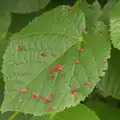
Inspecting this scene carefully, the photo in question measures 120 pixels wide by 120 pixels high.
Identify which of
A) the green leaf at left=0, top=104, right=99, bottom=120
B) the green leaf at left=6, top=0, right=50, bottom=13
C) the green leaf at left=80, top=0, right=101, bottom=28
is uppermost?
the green leaf at left=80, top=0, right=101, bottom=28

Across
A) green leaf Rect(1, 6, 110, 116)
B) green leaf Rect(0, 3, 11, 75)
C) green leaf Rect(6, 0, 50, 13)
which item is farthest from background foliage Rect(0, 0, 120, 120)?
green leaf Rect(6, 0, 50, 13)

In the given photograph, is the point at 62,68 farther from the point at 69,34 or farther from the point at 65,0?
the point at 65,0

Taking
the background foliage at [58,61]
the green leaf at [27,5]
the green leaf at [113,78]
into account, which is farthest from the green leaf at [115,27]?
the green leaf at [27,5]

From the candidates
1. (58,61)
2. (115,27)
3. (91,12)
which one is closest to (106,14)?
(91,12)

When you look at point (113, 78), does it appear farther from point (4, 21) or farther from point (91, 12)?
point (4, 21)

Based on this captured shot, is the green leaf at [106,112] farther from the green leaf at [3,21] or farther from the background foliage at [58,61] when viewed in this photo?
the green leaf at [3,21]

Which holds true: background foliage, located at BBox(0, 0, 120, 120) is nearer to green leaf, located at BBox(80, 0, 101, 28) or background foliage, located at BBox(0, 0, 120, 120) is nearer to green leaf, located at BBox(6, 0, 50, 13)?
green leaf, located at BBox(80, 0, 101, 28)
